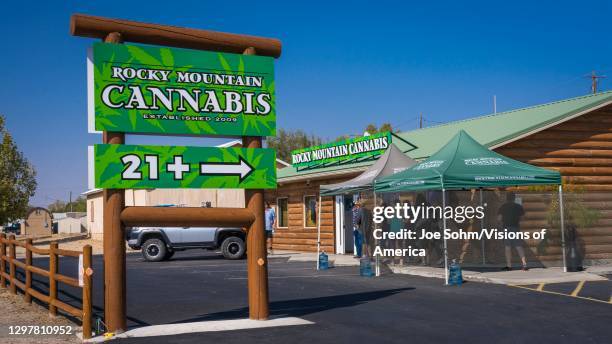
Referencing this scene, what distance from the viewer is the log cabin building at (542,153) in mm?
17547

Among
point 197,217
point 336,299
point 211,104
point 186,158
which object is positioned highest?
point 211,104

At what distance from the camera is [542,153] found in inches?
771

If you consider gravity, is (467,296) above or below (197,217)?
below

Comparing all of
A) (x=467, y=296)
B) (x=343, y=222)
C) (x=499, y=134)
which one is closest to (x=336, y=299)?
(x=467, y=296)

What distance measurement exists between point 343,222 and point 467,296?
41.2 feet

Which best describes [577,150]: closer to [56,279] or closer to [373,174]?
[373,174]

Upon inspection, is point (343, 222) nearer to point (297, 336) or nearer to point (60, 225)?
point (297, 336)

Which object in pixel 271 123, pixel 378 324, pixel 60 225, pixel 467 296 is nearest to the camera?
pixel 378 324

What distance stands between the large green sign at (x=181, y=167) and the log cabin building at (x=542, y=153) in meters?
8.56

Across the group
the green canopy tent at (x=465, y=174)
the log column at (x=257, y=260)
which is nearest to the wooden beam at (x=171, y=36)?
the log column at (x=257, y=260)

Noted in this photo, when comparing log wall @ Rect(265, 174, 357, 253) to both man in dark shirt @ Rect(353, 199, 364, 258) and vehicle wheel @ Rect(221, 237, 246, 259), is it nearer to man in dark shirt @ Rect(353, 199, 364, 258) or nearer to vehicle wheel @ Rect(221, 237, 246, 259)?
man in dark shirt @ Rect(353, 199, 364, 258)

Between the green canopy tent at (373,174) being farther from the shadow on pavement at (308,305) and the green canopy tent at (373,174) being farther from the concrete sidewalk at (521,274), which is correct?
the shadow on pavement at (308,305)

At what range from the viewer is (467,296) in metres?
13.1

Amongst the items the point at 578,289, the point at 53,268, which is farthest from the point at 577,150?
the point at 53,268
